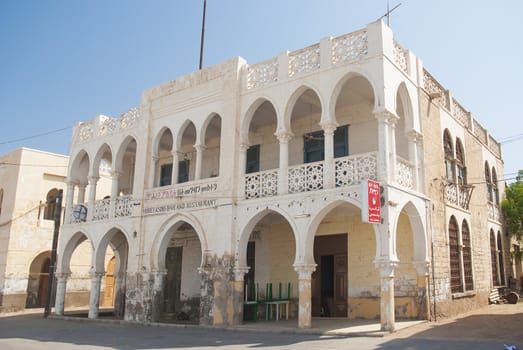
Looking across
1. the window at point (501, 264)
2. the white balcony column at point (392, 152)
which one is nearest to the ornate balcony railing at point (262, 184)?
the white balcony column at point (392, 152)

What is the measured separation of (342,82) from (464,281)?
8.64 metres

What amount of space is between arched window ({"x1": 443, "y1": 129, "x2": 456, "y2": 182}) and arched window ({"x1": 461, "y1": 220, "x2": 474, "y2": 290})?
6.35ft

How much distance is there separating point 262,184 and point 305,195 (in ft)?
5.79

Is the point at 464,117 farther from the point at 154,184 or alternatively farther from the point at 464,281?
the point at 154,184

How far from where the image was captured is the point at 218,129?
1833 centimetres

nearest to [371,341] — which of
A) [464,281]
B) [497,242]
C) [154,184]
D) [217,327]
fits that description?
[217,327]

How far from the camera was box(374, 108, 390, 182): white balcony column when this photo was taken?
1214cm

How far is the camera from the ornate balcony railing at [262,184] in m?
14.2

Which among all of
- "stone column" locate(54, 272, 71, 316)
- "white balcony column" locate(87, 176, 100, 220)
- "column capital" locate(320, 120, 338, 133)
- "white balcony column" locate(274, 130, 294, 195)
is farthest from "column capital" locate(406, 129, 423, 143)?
"stone column" locate(54, 272, 71, 316)

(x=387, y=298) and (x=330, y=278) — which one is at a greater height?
(x=330, y=278)

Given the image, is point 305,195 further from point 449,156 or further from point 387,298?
point 449,156

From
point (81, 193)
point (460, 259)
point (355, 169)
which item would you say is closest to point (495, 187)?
point (460, 259)

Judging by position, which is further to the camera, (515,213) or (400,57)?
(515,213)

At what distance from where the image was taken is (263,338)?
38.2ft
